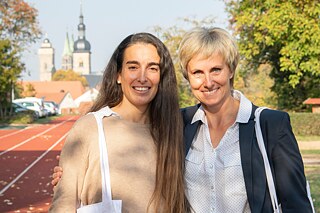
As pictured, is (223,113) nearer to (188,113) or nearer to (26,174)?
(188,113)

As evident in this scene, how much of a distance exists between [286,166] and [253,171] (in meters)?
0.17

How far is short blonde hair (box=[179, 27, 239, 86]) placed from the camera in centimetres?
315

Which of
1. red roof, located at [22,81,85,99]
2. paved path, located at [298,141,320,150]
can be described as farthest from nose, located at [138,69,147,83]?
red roof, located at [22,81,85,99]

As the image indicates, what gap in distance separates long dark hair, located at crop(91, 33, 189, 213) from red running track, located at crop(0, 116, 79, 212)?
6.60 metres

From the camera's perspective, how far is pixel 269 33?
23.4m

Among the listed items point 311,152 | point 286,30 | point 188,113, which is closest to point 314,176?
point 311,152

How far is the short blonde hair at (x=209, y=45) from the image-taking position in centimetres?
315

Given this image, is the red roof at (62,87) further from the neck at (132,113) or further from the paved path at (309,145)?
the neck at (132,113)

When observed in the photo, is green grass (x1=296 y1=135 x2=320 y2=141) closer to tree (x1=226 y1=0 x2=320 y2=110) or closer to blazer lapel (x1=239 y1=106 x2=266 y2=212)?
tree (x1=226 y1=0 x2=320 y2=110)

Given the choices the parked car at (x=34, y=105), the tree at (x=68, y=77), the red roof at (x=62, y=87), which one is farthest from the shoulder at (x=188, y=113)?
the tree at (x=68, y=77)

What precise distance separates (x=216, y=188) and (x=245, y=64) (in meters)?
26.9

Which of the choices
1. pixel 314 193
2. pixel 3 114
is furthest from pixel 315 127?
pixel 3 114

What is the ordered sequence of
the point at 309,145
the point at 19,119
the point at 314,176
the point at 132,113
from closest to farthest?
1. the point at 132,113
2. the point at 314,176
3. the point at 309,145
4. the point at 19,119

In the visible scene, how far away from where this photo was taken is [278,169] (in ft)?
9.66
